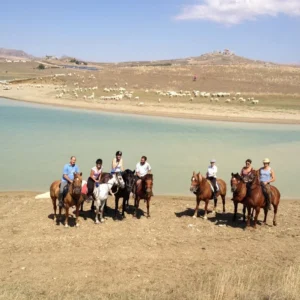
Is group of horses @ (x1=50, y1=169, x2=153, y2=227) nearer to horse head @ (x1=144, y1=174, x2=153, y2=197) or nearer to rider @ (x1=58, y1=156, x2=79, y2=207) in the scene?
horse head @ (x1=144, y1=174, x2=153, y2=197)

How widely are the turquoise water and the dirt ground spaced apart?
4.14 meters

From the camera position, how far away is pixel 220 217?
499 inches

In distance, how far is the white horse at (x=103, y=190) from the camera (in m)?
11.3

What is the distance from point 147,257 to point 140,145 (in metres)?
15.0

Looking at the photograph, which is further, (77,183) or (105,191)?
(105,191)

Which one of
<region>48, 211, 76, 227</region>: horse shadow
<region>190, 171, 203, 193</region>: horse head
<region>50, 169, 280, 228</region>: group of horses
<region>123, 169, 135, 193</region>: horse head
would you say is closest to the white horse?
<region>50, 169, 280, 228</region>: group of horses

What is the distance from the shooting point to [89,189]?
37.4 feet

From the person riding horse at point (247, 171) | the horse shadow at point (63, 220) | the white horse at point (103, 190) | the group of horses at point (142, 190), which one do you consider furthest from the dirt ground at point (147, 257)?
the person riding horse at point (247, 171)

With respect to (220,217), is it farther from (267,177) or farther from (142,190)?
(142,190)

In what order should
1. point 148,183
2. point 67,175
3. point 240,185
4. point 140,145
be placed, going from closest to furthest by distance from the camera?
point 67,175 < point 240,185 < point 148,183 < point 140,145

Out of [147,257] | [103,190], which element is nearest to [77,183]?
[103,190]

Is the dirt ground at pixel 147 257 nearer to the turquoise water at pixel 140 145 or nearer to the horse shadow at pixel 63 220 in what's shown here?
the horse shadow at pixel 63 220

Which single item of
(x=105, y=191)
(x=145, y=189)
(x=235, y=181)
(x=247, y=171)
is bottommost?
(x=105, y=191)

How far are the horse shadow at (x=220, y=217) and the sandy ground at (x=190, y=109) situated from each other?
78.2 feet
